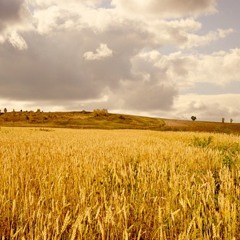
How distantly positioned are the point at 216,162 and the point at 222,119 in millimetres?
80879

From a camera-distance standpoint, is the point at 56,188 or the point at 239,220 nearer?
the point at 239,220

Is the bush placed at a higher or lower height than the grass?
higher

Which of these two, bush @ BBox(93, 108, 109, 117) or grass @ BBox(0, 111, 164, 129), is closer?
grass @ BBox(0, 111, 164, 129)

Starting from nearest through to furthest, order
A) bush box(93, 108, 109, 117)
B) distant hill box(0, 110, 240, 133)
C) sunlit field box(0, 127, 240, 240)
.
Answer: sunlit field box(0, 127, 240, 240) < distant hill box(0, 110, 240, 133) < bush box(93, 108, 109, 117)

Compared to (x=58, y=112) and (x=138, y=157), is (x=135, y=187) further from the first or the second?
(x=58, y=112)

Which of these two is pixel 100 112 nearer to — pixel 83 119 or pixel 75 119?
pixel 83 119

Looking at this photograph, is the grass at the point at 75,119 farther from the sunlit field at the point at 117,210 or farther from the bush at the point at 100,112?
the sunlit field at the point at 117,210

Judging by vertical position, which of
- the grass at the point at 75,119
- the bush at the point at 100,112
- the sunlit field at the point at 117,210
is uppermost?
the bush at the point at 100,112

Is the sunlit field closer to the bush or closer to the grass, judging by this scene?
the grass

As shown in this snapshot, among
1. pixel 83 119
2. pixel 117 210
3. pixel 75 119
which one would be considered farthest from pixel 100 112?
pixel 117 210

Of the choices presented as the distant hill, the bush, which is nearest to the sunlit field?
the distant hill

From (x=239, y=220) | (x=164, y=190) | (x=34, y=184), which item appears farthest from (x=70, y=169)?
(x=239, y=220)

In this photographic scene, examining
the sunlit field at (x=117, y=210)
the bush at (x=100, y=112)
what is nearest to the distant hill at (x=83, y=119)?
the bush at (x=100, y=112)

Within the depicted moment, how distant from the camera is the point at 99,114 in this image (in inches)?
3553
